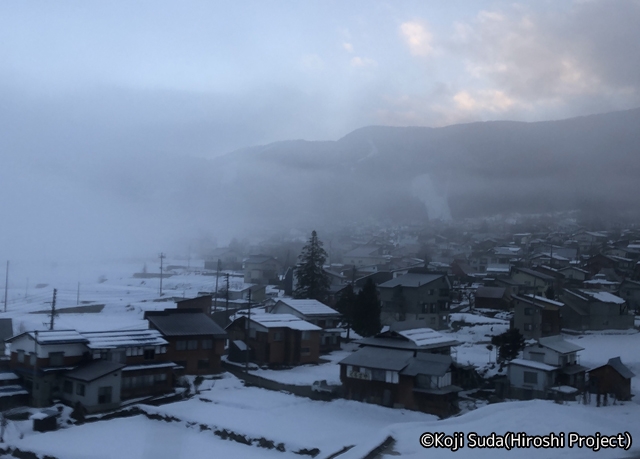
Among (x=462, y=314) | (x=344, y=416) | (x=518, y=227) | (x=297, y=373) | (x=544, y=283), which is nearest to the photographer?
(x=344, y=416)

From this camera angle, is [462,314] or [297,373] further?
[462,314]

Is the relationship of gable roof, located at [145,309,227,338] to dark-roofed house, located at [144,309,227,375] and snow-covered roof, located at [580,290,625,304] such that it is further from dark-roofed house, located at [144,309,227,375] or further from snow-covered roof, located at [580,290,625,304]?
snow-covered roof, located at [580,290,625,304]

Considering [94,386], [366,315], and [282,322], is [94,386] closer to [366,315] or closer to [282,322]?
[282,322]

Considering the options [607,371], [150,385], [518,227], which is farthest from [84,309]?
[518,227]

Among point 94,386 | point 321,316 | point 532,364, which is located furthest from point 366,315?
point 94,386

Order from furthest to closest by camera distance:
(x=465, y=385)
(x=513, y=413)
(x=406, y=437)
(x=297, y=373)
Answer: (x=297, y=373)
(x=465, y=385)
(x=513, y=413)
(x=406, y=437)

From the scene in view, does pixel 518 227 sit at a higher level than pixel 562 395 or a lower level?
Answer: higher

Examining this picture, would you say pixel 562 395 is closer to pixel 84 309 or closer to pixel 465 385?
pixel 465 385

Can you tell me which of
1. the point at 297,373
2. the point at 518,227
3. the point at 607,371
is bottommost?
the point at 297,373
